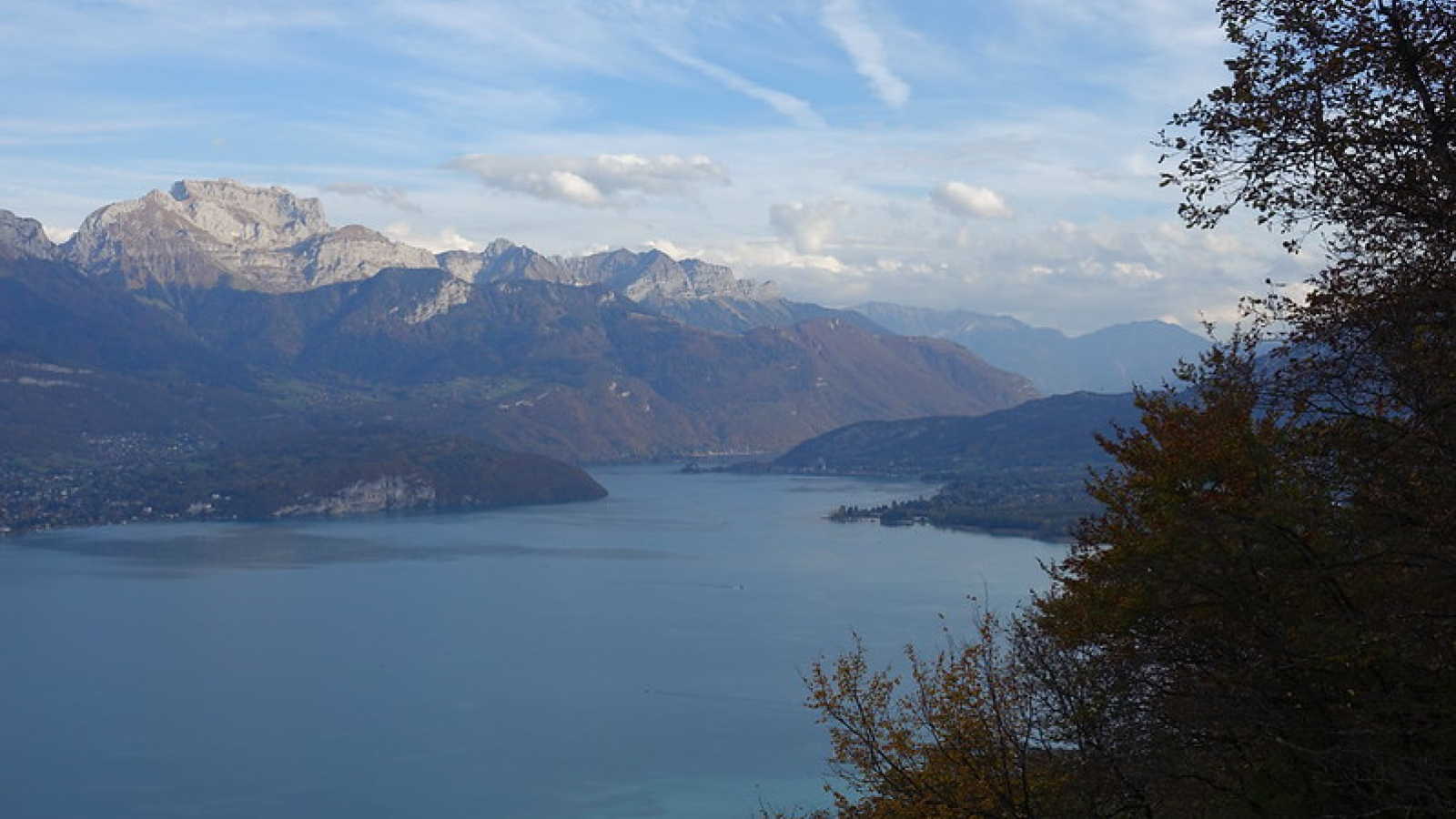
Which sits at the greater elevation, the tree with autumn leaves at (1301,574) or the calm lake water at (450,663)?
the tree with autumn leaves at (1301,574)

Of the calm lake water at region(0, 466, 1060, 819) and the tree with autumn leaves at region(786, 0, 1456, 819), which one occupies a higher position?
the tree with autumn leaves at region(786, 0, 1456, 819)

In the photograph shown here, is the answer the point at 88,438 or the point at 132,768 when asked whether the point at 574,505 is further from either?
the point at 132,768

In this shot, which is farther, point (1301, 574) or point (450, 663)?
point (450, 663)

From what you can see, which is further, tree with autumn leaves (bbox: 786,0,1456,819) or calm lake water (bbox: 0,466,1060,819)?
calm lake water (bbox: 0,466,1060,819)

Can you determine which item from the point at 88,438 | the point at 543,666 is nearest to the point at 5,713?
the point at 543,666

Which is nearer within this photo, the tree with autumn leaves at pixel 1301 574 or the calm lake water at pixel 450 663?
the tree with autumn leaves at pixel 1301 574
